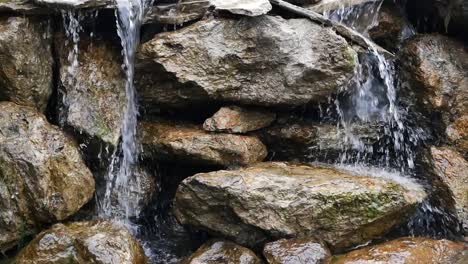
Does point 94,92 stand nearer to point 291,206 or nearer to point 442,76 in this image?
point 291,206

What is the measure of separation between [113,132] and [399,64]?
14.1 feet

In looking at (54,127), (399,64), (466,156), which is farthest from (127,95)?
(466,156)

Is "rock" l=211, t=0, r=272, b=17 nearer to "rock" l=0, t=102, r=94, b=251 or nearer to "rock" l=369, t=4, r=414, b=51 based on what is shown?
"rock" l=369, t=4, r=414, b=51

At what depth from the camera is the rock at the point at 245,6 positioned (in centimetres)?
674

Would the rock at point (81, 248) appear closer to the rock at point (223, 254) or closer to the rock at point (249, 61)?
the rock at point (223, 254)

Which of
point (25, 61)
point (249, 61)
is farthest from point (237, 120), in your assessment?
point (25, 61)

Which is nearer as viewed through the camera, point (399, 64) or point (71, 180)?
point (71, 180)

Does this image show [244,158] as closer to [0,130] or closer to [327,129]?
[327,129]

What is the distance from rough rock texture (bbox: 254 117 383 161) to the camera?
7.33m

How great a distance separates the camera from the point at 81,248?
568 cm

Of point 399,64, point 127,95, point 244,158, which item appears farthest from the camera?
point 399,64

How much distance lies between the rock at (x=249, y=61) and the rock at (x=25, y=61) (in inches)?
49.9

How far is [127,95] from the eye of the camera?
23.7 ft

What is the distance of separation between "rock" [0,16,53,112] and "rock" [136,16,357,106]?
1267 mm
